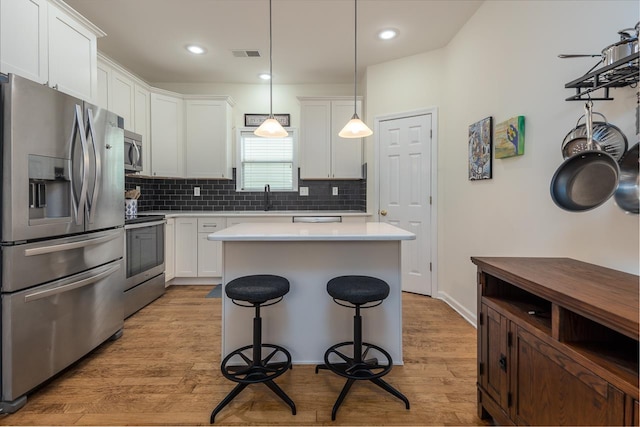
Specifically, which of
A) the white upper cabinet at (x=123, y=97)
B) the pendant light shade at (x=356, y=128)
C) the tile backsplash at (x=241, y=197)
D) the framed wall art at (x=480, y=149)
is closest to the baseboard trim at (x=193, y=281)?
the tile backsplash at (x=241, y=197)

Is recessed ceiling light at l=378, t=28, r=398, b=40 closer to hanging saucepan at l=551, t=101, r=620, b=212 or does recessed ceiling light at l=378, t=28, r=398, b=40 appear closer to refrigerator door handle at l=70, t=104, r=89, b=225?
hanging saucepan at l=551, t=101, r=620, b=212

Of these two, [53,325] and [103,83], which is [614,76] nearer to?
[53,325]

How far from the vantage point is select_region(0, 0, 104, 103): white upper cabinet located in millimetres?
1761

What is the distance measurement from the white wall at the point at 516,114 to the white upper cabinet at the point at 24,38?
123 inches

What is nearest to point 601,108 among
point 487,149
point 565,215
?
point 565,215

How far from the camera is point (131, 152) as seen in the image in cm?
309

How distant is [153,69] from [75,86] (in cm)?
191

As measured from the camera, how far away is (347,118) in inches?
157

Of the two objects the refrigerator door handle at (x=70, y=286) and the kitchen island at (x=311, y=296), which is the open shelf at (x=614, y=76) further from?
the refrigerator door handle at (x=70, y=286)

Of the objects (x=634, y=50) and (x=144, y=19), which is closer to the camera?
(x=634, y=50)

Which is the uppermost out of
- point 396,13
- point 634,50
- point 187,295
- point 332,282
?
point 396,13

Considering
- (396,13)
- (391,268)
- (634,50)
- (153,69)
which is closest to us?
(634,50)

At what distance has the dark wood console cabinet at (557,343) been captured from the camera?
34.0 inches

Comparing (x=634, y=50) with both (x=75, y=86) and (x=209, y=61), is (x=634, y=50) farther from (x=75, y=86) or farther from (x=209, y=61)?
(x=209, y=61)
